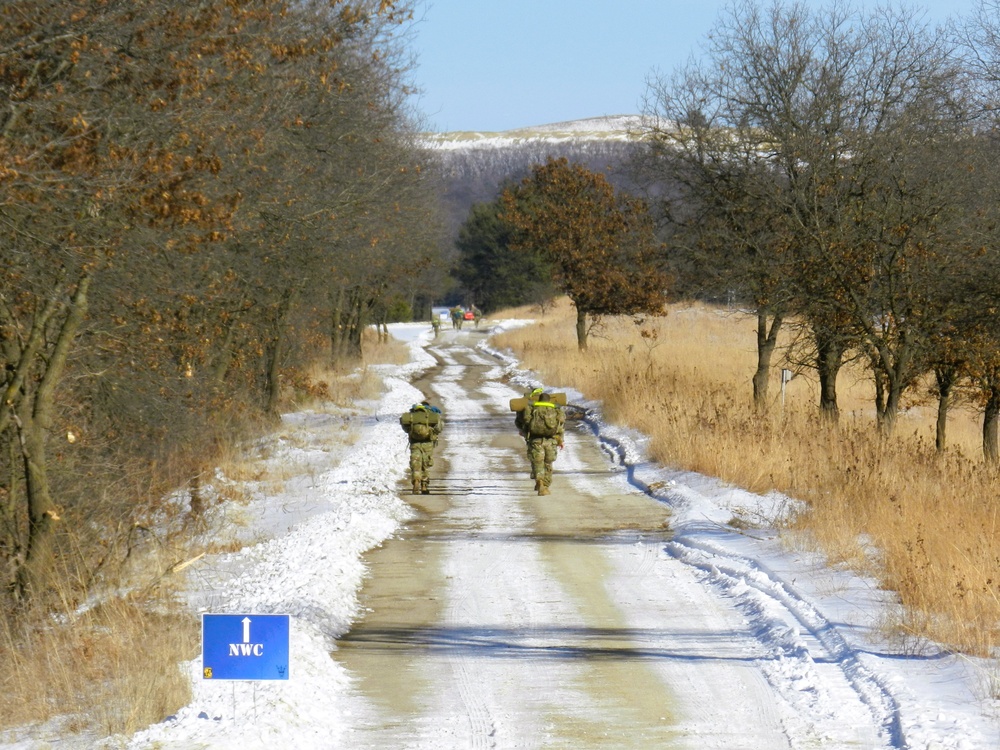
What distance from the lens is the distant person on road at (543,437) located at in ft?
52.7

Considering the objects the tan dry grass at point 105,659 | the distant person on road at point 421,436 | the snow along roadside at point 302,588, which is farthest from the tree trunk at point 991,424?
the tan dry grass at point 105,659

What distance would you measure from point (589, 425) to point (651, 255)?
4287 mm

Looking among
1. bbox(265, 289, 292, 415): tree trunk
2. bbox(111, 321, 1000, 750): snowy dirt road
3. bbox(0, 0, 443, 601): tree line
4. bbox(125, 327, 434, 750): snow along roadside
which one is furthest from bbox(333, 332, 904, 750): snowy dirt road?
bbox(265, 289, 292, 415): tree trunk

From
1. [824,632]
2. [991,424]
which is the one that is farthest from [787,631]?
[991,424]

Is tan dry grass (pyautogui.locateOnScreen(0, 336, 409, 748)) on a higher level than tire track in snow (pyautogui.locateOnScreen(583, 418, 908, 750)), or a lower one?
higher

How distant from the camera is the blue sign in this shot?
5949mm

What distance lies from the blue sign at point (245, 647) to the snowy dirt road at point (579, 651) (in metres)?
0.69

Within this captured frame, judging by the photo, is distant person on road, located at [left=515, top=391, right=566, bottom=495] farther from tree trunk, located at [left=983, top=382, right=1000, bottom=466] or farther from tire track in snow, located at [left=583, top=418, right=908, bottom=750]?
tree trunk, located at [left=983, top=382, right=1000, bottom=466]

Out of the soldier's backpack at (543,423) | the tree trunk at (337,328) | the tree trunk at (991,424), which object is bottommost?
the tree trunk at (991,424)

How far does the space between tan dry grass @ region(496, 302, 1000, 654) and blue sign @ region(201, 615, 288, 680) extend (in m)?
4.36

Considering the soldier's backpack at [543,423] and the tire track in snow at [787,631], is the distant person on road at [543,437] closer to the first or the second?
the soldier's backpack at [543,423]

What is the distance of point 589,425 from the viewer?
25328 mm

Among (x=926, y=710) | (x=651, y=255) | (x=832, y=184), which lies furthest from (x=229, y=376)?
(x=926, y=710)

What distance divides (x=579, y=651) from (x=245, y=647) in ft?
9.41
